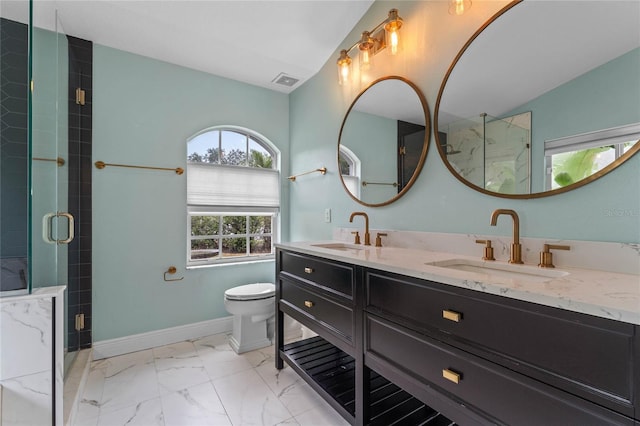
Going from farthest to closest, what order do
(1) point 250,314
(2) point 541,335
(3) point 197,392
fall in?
(1) point 250,314 → (3) point 197,392 → (2) point 541,335

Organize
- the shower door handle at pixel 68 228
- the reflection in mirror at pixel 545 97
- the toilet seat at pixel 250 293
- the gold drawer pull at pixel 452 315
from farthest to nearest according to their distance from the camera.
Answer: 1. the toilet seat at pixel 250 293
2. the shower door handle at pixel 68 228
3. the reflection in mirror at pixel 545 97
4. the gold drawer pull at pixel 452 315

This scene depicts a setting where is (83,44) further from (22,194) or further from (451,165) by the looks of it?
(451,165)

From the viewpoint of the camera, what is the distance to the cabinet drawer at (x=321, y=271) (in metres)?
1.47

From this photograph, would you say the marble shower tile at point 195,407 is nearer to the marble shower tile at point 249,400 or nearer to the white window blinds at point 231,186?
the marble shower tile at point 249,400

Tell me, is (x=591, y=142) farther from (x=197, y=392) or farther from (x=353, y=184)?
(x=197, y=392)

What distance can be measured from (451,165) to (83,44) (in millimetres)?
2783

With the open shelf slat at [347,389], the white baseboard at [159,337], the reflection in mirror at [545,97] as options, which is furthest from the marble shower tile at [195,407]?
the reflection in mirror at [545,97]

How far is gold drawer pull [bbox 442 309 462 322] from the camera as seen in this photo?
965 mm

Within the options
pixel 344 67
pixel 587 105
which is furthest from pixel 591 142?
pixel 344 67

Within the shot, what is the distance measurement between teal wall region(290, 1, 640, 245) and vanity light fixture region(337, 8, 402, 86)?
0.28ft

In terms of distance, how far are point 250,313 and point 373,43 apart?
2.18m

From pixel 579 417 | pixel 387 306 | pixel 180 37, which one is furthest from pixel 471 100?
pixel 180 37

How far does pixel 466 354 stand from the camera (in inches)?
37.6

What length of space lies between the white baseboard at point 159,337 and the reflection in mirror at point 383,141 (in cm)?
176
